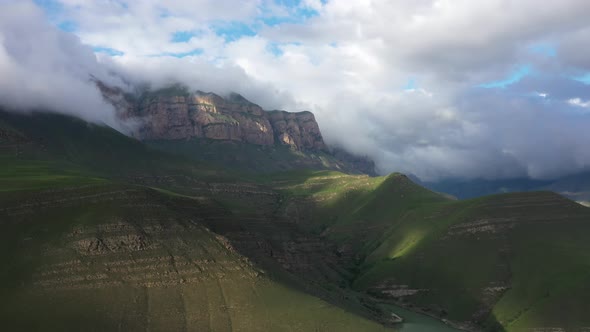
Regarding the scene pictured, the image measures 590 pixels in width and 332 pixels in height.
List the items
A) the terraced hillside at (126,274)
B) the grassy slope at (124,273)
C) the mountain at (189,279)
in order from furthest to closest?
the mountain at (189,279) → the grassy slope at (124,273) → the terraced hillside at (126,274)

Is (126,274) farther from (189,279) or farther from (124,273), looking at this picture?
(189,279)

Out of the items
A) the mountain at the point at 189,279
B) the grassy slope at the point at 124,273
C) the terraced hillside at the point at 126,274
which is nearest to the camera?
the terraced hillside at the point at 126,274

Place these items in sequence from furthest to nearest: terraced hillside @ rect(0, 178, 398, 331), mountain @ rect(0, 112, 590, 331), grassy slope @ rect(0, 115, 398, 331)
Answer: mountain @ rect(0, 112, 590, 331)
grassy slope @ rect(0, 115, 398, 331)
terraced hillside @ rect(0, 178, 398, 331)

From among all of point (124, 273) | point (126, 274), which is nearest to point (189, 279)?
point (126, 274)

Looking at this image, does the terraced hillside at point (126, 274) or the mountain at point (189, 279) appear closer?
the terraced hillside at point (126, 274)

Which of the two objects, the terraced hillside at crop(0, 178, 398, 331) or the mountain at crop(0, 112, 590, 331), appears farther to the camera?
the mountain at crop(0, 112, 590, 331)

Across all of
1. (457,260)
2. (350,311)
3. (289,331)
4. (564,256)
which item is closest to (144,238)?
(289,331)

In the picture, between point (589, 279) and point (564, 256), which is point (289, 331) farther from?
point (564, 256)

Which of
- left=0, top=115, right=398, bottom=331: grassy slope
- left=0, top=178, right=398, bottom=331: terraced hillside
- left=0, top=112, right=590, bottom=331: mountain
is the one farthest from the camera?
left=0, top=112, right=590, bottom=331: mountain
